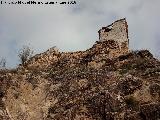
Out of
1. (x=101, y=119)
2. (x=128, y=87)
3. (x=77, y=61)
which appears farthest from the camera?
(x=77, y=61)

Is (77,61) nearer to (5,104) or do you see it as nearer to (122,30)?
(122,30)

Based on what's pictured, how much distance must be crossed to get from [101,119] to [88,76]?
572cm

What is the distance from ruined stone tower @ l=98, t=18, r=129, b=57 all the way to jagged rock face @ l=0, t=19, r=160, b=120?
156cm

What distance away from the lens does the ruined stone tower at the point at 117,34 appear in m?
37.0

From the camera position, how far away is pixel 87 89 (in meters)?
27.8

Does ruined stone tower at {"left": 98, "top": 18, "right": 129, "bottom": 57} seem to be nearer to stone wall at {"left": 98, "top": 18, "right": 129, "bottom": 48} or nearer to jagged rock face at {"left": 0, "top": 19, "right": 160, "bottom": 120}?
stone wall at {"left": 98, "top": 18, "right": 129, "bottom": 48}

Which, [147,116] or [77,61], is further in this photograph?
[77,61]

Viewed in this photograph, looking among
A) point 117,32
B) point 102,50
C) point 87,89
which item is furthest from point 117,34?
point 87,89

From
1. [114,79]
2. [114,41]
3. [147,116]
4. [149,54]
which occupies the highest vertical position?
[114,41]

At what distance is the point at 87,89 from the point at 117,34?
1100cm

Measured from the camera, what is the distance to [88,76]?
29641 mm

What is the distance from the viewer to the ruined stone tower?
3697 centimetres

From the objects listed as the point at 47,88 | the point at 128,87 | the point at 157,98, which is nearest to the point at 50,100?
the point at 47,88

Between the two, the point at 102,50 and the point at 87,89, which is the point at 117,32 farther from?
the point at 87,89
